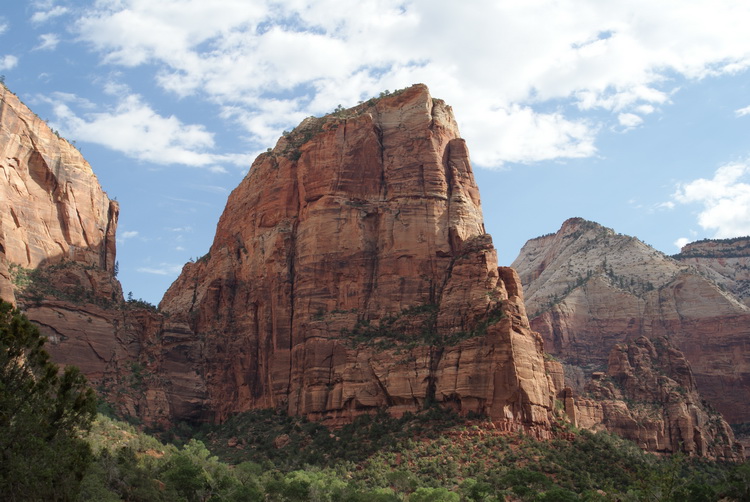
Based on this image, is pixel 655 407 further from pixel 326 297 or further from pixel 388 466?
pixel 388 466

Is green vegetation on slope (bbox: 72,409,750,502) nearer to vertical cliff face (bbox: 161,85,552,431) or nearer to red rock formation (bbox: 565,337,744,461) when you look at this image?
vertical cliff face (bbox: 161,85,552,431)

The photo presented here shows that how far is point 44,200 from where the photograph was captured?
119 m

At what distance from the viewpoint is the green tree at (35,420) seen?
143 feet

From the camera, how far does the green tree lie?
43531mm

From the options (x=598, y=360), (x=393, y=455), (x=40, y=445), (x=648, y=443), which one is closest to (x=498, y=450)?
→ (x=393, y=455)

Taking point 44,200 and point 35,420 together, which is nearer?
point 35,420

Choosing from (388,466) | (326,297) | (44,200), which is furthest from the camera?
(44,200)

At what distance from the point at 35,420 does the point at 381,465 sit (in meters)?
49.5

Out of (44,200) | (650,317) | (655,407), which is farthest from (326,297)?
(650,317)

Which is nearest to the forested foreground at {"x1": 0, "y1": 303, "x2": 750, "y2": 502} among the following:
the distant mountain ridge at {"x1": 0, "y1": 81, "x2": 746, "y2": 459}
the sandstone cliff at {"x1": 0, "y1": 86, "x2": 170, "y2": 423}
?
the distant mountain ridge at {"x1": 0, "y1": 81, "x2": 746, "y2": 459}

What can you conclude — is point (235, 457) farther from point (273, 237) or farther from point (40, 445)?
point (40, 445)

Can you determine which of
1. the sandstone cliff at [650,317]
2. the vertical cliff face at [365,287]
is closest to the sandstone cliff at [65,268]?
the vertical cliff face at [365,287]

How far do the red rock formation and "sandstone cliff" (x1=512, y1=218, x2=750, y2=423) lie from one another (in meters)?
14.9

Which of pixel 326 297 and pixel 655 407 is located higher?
pixel 326 297
